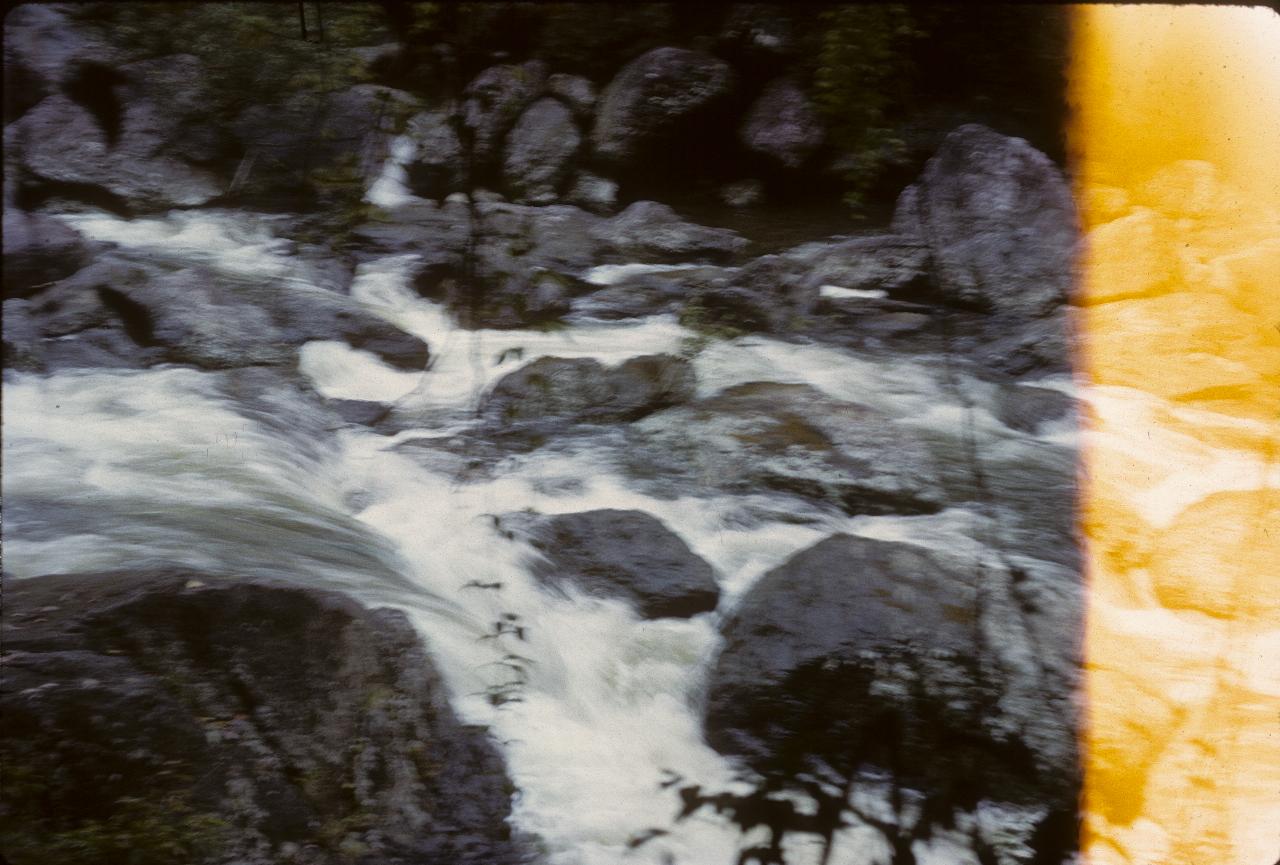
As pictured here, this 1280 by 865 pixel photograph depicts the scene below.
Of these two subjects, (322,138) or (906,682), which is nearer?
(906,682)

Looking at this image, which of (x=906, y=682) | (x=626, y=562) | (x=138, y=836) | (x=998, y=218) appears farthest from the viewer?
(x=998, y=218)

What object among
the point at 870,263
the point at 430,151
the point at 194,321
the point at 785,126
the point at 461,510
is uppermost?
the point at 785,126

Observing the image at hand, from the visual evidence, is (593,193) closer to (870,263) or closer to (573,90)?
(573,90)

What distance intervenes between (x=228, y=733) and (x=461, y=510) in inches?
37.0

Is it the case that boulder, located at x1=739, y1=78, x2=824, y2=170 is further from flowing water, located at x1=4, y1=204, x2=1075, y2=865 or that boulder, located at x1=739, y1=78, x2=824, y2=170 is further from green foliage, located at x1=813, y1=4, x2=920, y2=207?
flowing water, located at x1=4, y1=204, x2=1075, y2=865

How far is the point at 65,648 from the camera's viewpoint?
2.37 meters

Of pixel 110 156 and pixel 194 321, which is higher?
pixel 110 156

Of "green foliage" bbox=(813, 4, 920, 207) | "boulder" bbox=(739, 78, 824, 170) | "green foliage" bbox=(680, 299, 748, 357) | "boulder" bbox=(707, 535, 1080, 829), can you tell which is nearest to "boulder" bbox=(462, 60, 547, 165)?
"boulder" bbox=(739, 78, 824, 170)

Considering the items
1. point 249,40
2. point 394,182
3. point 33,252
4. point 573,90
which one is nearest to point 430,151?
point 394,182

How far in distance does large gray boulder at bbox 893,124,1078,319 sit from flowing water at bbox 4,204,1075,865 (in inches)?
13.2

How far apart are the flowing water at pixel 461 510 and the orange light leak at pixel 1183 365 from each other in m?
0.30

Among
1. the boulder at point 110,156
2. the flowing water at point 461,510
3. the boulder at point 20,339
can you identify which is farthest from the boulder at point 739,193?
the boulder at point 20,339

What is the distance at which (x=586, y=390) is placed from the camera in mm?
→ 2826

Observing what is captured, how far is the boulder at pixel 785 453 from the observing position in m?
2.74
